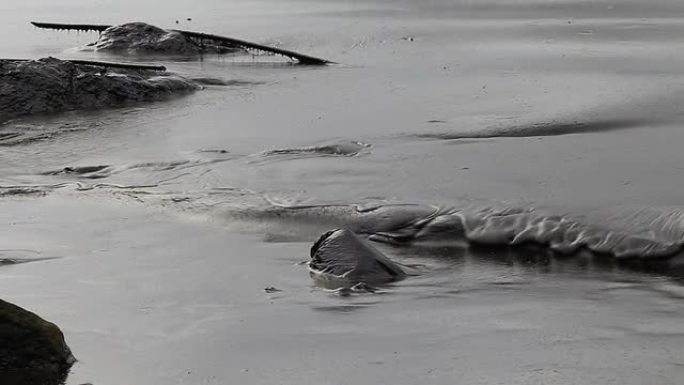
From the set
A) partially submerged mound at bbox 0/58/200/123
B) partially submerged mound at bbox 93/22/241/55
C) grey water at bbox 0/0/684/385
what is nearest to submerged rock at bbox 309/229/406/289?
grey water at bbox 0/0/684/385

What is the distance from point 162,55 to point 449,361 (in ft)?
42.9

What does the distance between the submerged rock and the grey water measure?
131 mm

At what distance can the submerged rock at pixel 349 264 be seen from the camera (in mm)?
5457

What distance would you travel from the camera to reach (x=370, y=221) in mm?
6660

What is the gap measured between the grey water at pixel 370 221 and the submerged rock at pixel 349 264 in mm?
131

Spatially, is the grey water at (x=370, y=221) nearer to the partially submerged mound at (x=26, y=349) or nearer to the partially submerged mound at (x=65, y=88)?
the partially submerged mound at (x=26, y=349)

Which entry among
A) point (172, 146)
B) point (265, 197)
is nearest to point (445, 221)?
point (265, 197)

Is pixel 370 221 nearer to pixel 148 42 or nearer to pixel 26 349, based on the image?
pixel 26 349

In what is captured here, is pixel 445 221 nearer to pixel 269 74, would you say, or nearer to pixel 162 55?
pixel 269 74

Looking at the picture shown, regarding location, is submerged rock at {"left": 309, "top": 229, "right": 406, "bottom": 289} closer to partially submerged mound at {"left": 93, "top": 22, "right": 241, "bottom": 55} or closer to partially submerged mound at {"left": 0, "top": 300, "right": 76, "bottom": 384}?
partially submerged mound at {"left": 0, "top": 300, "right": 76, "bottom": 384}

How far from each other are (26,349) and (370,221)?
9.47 ft

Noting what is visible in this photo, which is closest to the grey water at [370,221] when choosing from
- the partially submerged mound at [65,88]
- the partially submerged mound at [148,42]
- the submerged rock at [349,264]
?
the submerged rock at [349,264]

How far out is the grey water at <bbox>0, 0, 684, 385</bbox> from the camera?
4.41 metres

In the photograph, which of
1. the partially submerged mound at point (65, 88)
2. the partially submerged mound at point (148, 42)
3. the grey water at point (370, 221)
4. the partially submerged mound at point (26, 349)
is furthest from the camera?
the partially submerged mound at point (148, 42)
